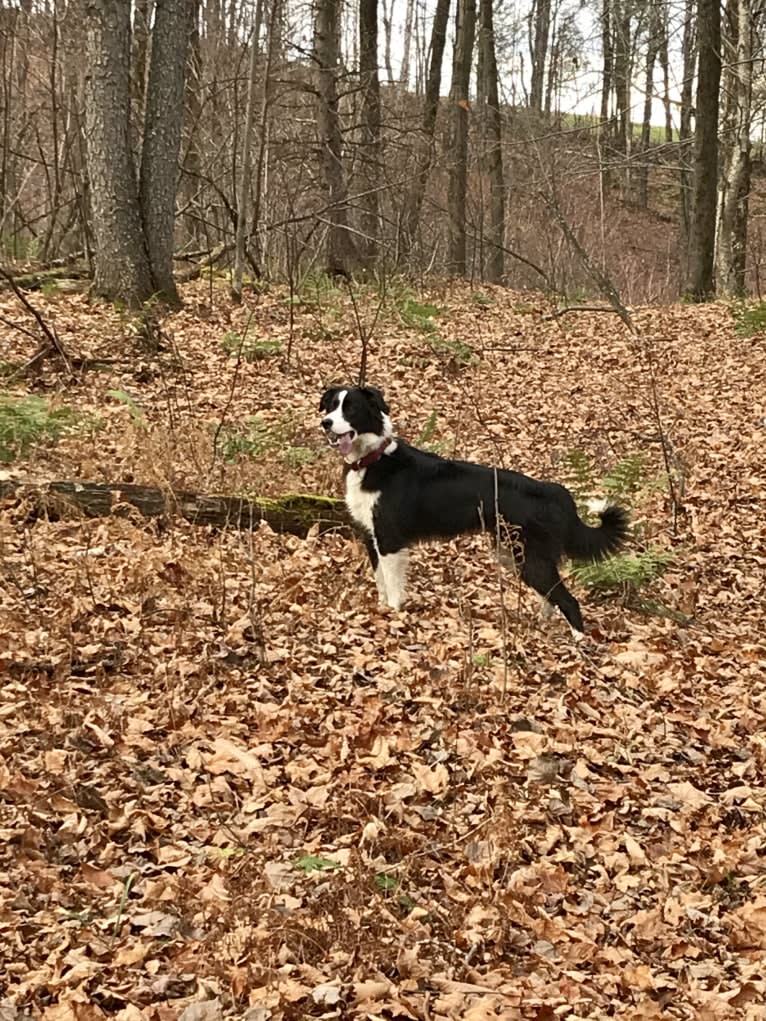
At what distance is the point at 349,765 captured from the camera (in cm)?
488

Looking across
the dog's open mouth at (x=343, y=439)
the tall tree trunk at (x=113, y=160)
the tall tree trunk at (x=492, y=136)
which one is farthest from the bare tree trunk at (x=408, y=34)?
the dog's open mouth at (x=343, y=439)

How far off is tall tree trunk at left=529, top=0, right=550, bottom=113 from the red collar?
31.1 m

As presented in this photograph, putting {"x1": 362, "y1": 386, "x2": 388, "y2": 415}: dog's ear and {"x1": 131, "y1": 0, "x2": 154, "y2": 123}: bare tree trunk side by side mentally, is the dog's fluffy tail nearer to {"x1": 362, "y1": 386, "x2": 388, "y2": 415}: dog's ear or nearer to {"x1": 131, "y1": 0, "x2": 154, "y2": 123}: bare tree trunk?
{"x1": 362, "y1": 386, "x2": 388, "y2": 415}: dog's ear

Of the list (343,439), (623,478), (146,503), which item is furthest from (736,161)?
(146,503)

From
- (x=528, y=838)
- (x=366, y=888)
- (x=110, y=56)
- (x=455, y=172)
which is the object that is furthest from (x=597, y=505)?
(x=455, y=172)

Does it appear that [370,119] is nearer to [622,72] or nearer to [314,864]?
[314,864]

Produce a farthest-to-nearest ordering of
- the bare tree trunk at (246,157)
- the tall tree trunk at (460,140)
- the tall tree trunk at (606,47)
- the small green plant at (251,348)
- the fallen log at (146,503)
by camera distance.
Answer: the tall tree trunk at (606,47)
the tall tree trunk at (460,140)
the bare tree trunk at (246,157)
the small green plant at (251,348)
the fallen log at (146,503)

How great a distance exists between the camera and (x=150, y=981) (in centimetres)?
340

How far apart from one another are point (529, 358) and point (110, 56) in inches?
249

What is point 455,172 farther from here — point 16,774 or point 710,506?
point 16,774

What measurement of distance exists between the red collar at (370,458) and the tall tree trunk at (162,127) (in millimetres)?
6452

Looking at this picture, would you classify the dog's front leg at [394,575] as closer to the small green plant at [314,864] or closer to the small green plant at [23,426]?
the small green plant at [314,864]

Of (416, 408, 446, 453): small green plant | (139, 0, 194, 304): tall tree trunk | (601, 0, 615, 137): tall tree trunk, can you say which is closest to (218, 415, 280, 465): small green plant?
(416, 408, 446, 453): small green plant

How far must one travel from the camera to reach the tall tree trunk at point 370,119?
1808cm
